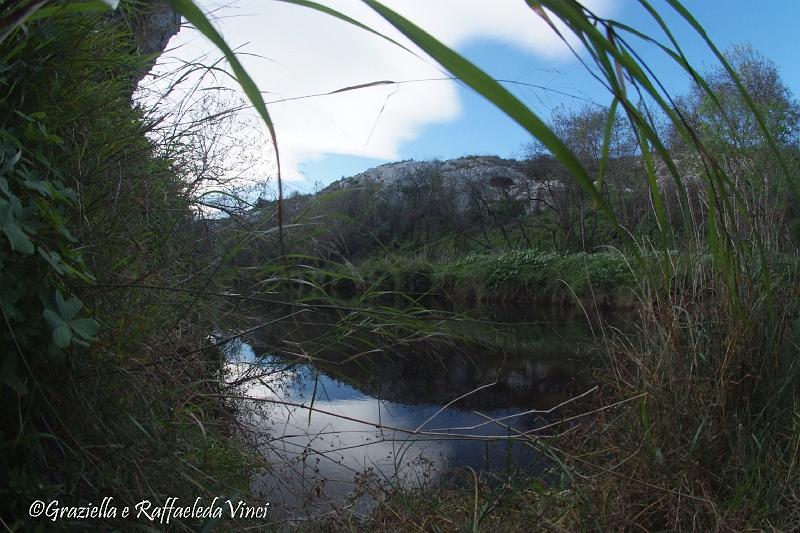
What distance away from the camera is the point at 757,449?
205 cm

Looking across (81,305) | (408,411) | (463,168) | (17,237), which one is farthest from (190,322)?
(463,168)

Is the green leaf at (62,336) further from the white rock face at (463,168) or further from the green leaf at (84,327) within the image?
the white rock face at (463,168)

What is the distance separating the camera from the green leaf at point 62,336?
802mm

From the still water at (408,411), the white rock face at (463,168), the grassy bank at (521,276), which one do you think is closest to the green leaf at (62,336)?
the still water at (408,411)

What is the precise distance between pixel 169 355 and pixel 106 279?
21 cm

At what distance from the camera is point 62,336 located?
2.68 ft

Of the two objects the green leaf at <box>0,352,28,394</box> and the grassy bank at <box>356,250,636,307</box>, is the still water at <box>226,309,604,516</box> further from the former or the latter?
the grassy bank at <box>356,250,636,307</box>

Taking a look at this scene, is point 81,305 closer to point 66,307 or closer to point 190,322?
point 66,307

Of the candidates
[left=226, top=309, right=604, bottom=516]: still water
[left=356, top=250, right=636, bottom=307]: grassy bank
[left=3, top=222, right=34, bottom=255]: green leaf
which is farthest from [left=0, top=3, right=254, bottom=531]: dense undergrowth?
[left=356, top=250, right=636, bottom=307]: grassy bank

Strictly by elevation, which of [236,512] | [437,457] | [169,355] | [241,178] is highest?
[241,178]

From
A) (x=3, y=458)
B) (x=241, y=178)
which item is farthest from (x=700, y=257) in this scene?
(x=3, y=458)

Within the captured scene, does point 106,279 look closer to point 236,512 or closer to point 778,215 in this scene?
point 236,512

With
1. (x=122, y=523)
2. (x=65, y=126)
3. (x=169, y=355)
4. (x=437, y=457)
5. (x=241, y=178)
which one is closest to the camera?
(x=122, y=523)

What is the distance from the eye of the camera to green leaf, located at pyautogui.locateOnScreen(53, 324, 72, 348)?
80 cm
